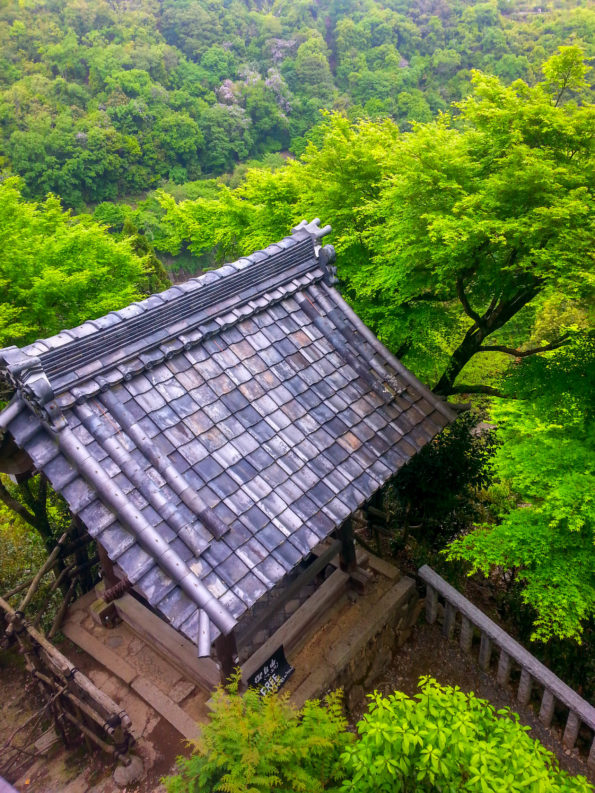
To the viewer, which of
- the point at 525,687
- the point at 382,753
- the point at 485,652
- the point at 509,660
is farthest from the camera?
the point at 485,652

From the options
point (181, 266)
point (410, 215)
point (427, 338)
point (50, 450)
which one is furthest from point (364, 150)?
point (181, 266)

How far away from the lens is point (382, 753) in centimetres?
427

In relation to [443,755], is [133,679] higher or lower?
lower

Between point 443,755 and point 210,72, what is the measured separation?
287 feet

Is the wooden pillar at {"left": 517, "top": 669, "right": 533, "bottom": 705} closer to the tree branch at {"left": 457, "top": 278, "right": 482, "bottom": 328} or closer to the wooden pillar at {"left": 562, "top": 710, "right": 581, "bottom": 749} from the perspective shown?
the wooden pillar at {"left": 562, "top": 710, "right": 581, "bottom": 749}

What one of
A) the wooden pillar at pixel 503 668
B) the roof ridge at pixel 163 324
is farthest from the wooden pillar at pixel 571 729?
the roof ridge at pixel 163 324

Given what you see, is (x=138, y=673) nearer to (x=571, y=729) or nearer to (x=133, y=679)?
(x=133, y=679)

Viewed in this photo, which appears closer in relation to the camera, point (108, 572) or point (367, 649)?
point (367, 649)

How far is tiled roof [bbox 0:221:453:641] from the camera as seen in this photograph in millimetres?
4805

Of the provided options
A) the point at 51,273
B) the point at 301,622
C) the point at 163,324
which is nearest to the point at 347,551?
the point at 301,622

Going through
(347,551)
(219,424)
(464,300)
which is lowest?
(347,551)

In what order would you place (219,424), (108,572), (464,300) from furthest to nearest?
(464,300), (108,572), (219,424)

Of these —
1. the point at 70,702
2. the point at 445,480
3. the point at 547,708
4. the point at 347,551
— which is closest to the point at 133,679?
the point at 70,702

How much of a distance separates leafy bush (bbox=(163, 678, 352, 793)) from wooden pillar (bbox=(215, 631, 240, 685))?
108 cm
